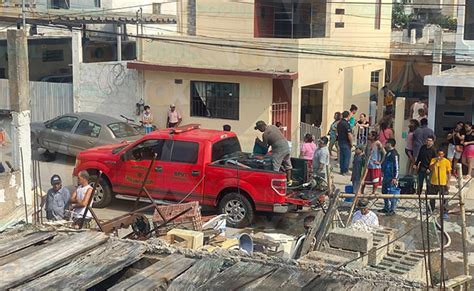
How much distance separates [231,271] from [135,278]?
1.74ft

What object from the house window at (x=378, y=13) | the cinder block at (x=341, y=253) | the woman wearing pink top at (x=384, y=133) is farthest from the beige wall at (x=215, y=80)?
the cinder block at (x=341, y=253)

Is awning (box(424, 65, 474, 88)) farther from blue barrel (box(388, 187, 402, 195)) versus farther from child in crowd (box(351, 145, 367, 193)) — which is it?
blue barrel (box(388, 187, 402, 195))

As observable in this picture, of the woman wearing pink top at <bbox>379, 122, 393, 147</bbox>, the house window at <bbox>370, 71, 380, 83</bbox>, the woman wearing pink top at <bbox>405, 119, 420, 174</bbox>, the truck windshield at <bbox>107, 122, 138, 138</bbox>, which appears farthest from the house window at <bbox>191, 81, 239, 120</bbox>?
the house window at <bbox>370, 71, 380, 83</bbox>

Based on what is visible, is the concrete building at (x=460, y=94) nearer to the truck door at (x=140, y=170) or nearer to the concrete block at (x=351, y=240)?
the truck door at (x=140, y=170)

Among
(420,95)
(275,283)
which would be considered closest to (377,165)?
(275,283)

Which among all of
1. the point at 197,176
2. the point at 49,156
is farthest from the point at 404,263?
the point at 49,156

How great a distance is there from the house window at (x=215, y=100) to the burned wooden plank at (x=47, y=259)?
15.2m

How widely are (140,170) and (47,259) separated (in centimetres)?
916

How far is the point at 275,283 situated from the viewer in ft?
12.1

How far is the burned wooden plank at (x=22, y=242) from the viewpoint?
4113 millimetres

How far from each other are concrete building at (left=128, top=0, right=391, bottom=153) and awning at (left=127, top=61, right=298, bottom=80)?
0.09ft

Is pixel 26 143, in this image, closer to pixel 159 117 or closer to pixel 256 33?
pixel 159 117

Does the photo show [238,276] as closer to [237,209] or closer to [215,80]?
[237,209]

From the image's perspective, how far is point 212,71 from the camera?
19.3 m
